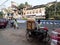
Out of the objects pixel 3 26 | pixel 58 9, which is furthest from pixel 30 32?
pixel 58 9

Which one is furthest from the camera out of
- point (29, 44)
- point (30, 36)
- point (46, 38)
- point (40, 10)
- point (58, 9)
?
point (40, 10)

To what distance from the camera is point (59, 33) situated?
23.4 feet

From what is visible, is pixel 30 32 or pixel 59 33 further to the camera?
pixel 30 32

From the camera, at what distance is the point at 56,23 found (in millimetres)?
32844

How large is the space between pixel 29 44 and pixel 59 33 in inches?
233

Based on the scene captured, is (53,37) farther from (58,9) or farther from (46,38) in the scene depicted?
(58,9)

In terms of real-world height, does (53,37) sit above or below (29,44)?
above

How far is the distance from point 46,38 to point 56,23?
1904cm

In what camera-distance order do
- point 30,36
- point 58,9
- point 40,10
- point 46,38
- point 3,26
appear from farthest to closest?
point 40,10, point 58,9, point 3,26, point 30,36, point 46,38

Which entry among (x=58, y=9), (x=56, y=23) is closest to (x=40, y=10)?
(x=58, y=9)

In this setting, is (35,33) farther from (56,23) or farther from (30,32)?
(56,23)

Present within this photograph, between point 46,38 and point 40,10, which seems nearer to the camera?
point 46,38

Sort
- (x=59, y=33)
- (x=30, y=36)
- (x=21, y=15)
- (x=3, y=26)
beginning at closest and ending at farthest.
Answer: (x=59, y=33) → (x=30, y=36) → (x=3, y=26) → (x=21, y=15)

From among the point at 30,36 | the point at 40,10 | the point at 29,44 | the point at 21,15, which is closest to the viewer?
the point at 29,44
